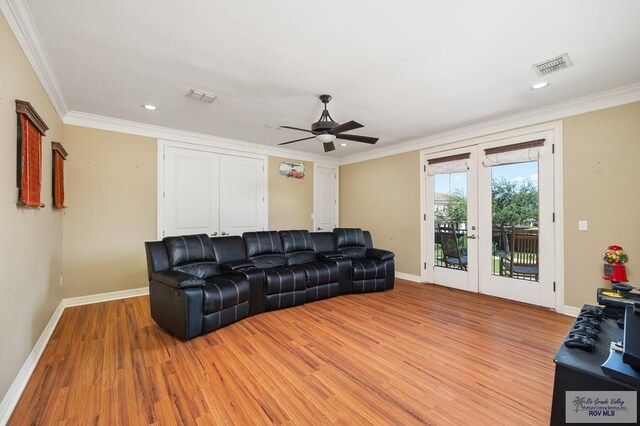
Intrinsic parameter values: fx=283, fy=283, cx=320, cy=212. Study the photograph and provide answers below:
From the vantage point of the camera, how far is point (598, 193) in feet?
11.3

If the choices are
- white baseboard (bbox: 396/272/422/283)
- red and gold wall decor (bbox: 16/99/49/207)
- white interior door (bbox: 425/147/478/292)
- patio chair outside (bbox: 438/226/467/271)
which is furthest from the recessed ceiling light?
red and gold wall decor (bbox: 16/99/49/207)

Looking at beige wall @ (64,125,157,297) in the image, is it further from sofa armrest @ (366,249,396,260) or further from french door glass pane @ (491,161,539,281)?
french door glass pane @ (491,161,539,281)

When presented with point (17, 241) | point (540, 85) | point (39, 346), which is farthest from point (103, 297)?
point (540, 85)

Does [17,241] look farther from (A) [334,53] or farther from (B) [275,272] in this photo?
(A) [334,53]

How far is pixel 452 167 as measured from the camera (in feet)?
15.9

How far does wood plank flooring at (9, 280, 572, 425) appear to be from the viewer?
185 centimetres

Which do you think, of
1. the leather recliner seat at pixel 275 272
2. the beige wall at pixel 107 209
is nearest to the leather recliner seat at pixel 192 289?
the leather recliner seat at pixel 275 272

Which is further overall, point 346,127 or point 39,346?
point 346,127

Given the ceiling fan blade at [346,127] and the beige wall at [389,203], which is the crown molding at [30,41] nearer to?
the ceiling fan blade at [346,127]

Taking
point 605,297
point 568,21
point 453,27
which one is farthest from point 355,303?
point 568,21

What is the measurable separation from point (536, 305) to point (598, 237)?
1.17m

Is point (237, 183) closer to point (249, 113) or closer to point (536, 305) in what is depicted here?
point (249, 113)

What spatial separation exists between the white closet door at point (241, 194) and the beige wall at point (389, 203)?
2.19 metres

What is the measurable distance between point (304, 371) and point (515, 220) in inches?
146
